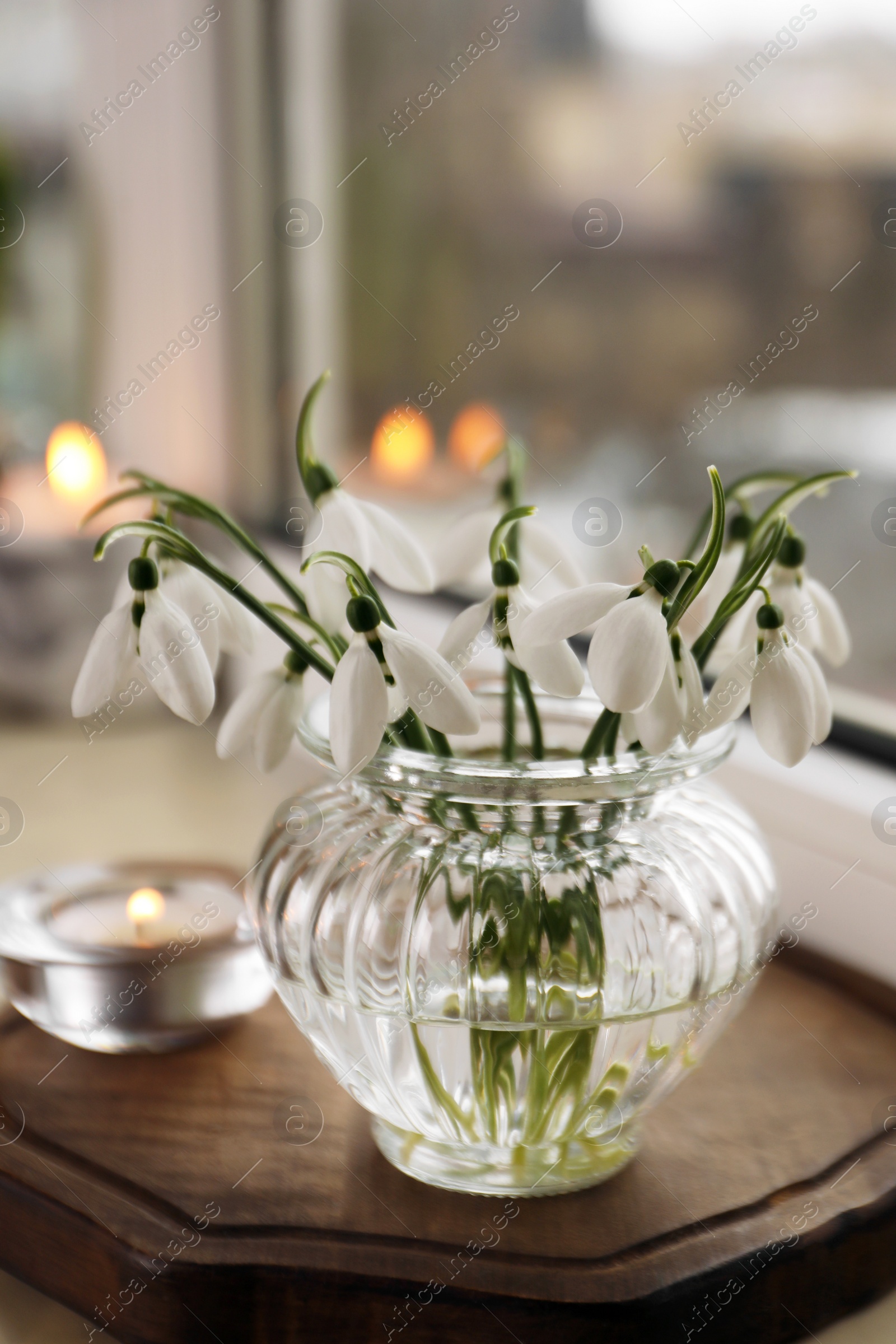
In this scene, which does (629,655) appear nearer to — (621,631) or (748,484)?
(621,631)

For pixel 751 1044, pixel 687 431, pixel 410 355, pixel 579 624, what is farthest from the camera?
pixel 410 355

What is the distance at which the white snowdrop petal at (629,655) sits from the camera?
1.04 ft

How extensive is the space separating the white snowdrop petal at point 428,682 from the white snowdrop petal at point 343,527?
0.19ft

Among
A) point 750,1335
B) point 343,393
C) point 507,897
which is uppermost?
point 343,393

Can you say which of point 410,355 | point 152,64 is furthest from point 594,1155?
point 152,64

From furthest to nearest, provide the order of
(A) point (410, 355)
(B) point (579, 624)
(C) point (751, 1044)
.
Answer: (A) point (410, 355) < (C) point (751, 1044) < (B) point (579, 624)

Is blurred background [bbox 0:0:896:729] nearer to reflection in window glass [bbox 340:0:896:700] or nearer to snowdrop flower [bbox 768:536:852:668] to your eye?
reflection in window glass [bbox 340:0:896:700]

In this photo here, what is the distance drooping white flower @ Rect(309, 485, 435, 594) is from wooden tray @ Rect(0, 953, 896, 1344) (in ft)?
0.63

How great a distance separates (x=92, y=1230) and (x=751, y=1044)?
265 mm

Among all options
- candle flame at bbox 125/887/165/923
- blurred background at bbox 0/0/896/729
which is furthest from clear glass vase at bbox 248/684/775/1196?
blurred background at bbox 0/0/896/729

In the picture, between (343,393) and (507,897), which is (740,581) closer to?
(507,897)

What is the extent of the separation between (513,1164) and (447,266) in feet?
2.20

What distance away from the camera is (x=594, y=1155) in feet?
1.37

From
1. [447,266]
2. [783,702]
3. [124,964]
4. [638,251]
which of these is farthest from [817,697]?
[447,266]
